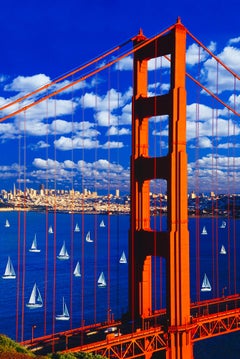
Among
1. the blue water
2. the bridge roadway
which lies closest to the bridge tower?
the bridge roadway

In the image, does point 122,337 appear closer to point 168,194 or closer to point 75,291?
point 168,194

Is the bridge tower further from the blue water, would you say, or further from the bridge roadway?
the blue water

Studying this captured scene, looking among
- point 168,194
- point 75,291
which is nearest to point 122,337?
point 168,194

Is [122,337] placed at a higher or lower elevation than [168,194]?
lower

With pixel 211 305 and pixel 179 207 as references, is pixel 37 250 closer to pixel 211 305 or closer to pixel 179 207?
pixel 211 305

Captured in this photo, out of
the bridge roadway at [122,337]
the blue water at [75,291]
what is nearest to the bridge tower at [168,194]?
the bridge roadway at [122,337]

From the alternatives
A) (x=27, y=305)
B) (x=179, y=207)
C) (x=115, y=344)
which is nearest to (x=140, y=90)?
(x=179, y=207)

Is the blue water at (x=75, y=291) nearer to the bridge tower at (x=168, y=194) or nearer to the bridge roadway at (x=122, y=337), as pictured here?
the bridge roadway at (x=122, y=337)
